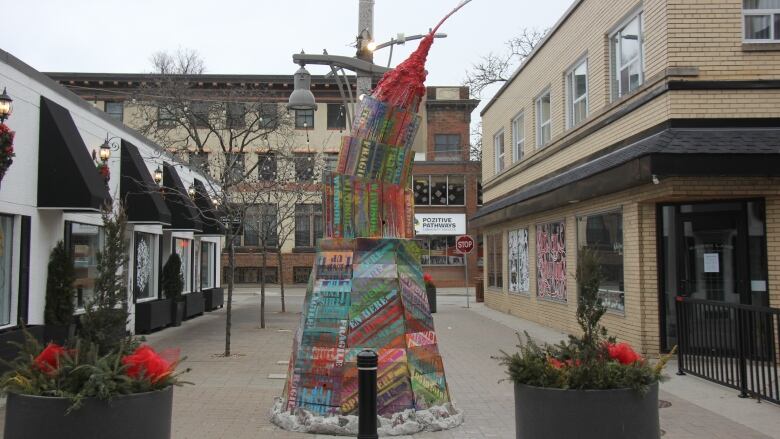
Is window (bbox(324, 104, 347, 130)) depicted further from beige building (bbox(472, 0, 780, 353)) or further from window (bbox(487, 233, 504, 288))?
beige building (bbox(472, 0, 780, 353))

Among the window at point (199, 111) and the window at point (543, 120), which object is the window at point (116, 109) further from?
the window at point (543, 120)

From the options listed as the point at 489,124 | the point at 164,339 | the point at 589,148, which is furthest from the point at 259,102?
the point at 589,148

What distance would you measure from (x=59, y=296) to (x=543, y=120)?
12.4 m

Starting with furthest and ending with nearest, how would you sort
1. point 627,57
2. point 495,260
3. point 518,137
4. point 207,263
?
1. point 495,260
2. point 207,263
3. point 518,137
4. point 627,57

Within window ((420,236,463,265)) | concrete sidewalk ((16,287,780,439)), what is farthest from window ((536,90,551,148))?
window ((420,236,463,265))

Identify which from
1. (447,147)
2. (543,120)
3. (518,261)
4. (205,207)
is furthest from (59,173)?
(447,147)

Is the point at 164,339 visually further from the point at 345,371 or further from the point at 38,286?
the point at 345,371

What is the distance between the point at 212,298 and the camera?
23672 mm

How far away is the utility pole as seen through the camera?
1168cm

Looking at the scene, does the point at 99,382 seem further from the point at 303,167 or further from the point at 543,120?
the point at 303,167

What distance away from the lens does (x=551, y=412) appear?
480cm

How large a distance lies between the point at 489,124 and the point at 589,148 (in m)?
11.0

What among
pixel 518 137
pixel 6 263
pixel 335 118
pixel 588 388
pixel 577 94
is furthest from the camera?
pixel 335 118

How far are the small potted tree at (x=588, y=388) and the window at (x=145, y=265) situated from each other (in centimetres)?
1297
